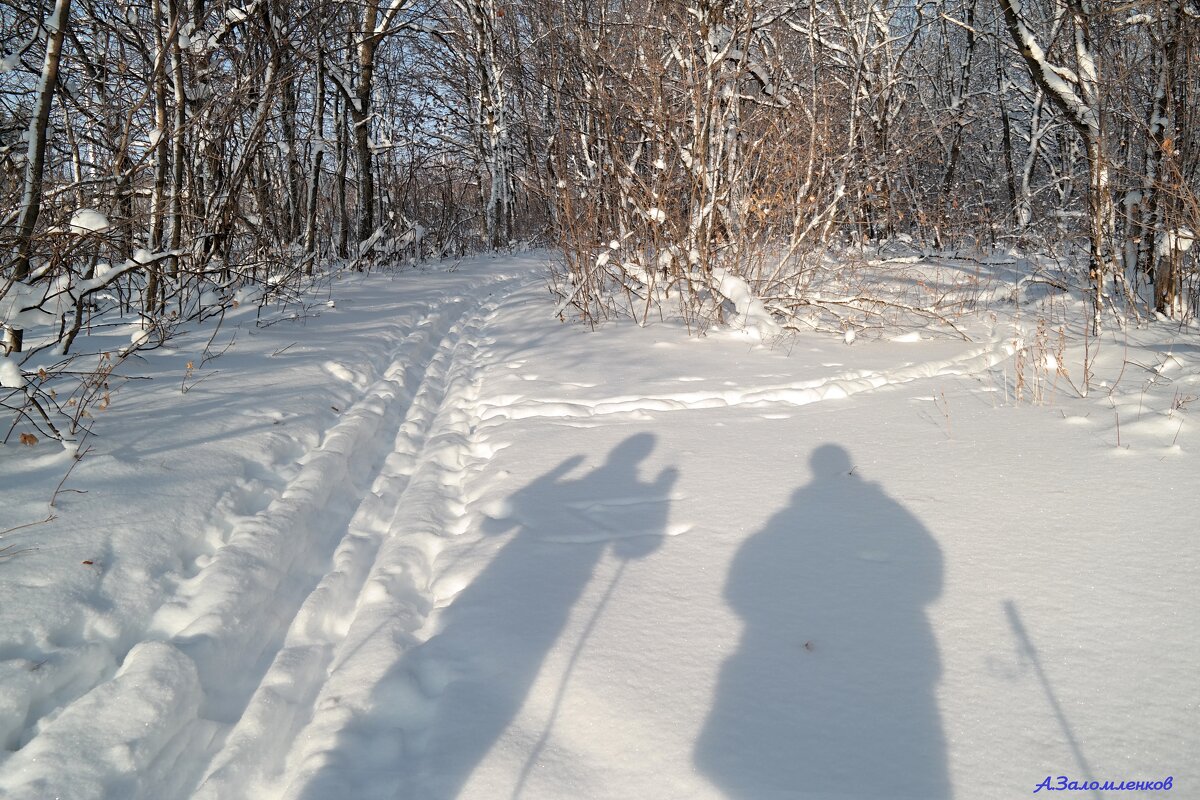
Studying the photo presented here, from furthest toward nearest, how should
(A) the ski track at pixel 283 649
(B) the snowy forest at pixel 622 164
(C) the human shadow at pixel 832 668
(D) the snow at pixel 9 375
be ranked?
(B) the snowy forest at pixel 622 164 → (D) the snow at pixel 9 375 → (A) the ski track at pixel 283 649 → (C) the human shadow at pixel 832 668

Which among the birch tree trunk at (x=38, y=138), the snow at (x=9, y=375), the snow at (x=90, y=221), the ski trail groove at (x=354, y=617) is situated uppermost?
the birch tree trunk at (x=38, y=138)

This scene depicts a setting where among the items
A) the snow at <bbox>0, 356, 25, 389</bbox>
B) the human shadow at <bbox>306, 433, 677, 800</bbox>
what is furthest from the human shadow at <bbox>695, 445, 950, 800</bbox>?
the snow at <bbox>0, 356, 25, 389</bbox>

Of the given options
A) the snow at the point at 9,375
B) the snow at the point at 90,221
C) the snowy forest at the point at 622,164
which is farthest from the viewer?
the snowy forest at the point at 622,164

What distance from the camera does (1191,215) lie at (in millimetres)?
5031

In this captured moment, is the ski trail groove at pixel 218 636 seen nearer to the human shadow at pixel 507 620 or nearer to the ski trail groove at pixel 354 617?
the ski trail groove at pixel 354 617

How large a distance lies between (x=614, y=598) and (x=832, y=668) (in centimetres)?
69

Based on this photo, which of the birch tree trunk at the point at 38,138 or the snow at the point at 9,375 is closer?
the snow at the point at 9,375

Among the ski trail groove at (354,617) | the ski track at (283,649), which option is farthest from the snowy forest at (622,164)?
the ski trail groove at (354,617)

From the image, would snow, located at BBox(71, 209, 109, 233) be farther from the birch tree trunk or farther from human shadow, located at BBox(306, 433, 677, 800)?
human shadow, located at BBox(306, 433, 677, 800)

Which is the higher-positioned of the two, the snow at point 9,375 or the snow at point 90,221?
the snow at point 90,221

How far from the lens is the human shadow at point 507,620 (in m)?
1.59

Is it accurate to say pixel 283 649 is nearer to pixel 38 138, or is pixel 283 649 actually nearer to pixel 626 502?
pixel 626 502

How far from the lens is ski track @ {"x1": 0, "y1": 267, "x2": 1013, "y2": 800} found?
156cm

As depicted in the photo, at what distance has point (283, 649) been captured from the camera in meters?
2.00
